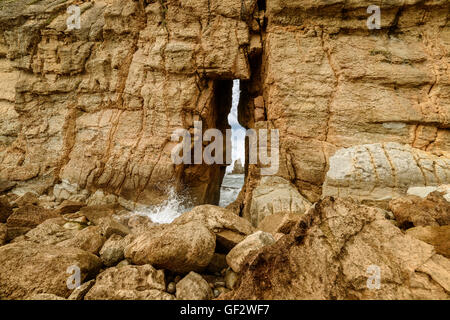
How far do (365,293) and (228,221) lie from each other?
270 cm

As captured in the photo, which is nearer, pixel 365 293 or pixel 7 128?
pixel 365 293

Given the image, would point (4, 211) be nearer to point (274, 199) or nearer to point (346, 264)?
point (274, 199)

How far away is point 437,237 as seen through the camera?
3062mm

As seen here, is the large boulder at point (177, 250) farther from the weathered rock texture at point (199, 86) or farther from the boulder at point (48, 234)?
the weathered rock texture at point (199, 86)

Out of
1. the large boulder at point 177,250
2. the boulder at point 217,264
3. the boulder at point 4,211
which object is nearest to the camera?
the large boulder at point 177,250

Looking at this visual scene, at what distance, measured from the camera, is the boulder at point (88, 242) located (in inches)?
163

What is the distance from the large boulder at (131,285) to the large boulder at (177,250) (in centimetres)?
20

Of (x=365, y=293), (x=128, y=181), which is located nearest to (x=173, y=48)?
(x=128, y=181)

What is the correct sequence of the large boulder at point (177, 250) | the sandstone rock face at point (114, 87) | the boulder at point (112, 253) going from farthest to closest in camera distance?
1. the sandstone rock face at point (114, 87)
2. the boulder at point (112, 253)
3. the large boulder at point (177, 250)

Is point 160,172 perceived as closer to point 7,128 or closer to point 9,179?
point 9,179

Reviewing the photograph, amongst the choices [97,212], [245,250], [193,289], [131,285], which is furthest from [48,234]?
[245,250]

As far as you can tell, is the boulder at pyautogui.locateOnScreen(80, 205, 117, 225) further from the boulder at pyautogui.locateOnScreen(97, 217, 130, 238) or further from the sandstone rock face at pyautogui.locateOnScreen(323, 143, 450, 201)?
the sandstone rock face at pyautogui.locateOnScreen(323, 143, 450, 201)

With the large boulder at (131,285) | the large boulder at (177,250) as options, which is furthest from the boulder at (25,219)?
the large boulder at (131,285)
